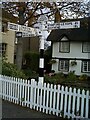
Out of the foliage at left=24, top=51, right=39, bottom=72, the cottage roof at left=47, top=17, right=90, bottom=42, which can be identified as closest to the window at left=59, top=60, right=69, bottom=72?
the cottage roof at left=47, top=17, right=90, bottom=42

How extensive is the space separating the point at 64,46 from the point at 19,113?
24.4 meters

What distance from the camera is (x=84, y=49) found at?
3066cm

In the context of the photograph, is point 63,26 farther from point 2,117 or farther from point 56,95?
point 2,117

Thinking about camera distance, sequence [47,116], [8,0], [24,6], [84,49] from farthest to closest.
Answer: [84,49], [24,6], [8,0], [47,116]

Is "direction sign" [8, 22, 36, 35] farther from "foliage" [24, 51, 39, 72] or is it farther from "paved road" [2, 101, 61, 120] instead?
"foliage" [24, 51, 39, 72]

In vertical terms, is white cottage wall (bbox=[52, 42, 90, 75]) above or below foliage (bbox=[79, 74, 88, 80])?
above

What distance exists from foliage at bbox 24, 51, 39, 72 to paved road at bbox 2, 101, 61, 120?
79.2 ft

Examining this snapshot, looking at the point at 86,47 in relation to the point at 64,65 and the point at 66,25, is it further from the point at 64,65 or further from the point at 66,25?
the point at 66,25

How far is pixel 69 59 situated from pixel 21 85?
72.6 feet

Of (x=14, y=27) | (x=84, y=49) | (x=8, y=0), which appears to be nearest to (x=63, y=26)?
(x=14, y=27)

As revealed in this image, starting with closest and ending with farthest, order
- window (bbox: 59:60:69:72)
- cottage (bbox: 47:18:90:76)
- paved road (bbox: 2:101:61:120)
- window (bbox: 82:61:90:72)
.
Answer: paved road (bbox: 2:101:61:120) → window (bbox: 82:61:90:72) → cottage (bbox: 47:18:90:76) → window (bbox: 59:60:69:72)

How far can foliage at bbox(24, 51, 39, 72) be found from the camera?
111 feet

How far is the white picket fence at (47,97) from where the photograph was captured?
24.8 feet

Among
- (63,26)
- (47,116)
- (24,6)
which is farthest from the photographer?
(24,6)
